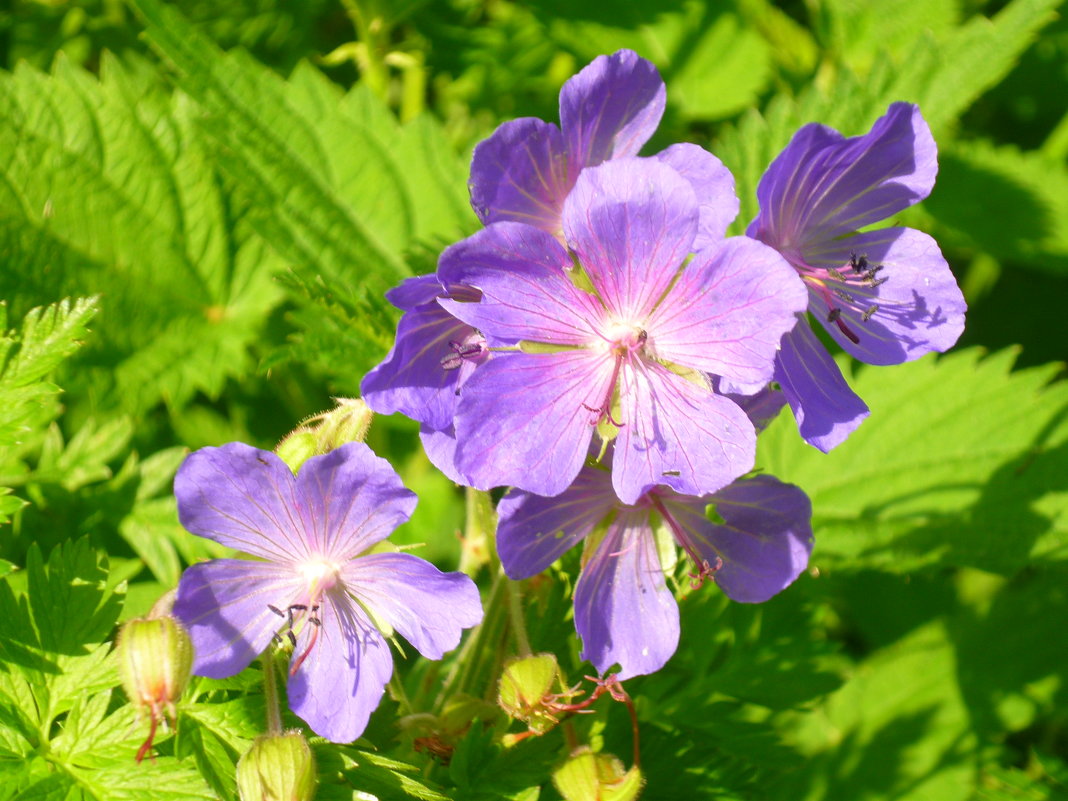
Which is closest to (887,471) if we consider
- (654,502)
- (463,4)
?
(654,502)

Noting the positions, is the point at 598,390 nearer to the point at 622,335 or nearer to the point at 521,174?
the point at 622,335

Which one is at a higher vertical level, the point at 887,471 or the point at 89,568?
the point at 89,568

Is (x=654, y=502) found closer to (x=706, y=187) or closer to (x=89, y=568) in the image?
(x=706, y=187)

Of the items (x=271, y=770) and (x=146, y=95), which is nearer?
(x=271, y=770)

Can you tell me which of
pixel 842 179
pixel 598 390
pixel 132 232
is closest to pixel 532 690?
pixel 598 390

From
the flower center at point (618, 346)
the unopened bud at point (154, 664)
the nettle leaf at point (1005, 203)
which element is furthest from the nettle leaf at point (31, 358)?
the nettle leaf at point (1005, 203)

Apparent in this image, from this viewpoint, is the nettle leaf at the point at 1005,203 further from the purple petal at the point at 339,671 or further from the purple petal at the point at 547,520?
the purple petal at the point at 339,671
